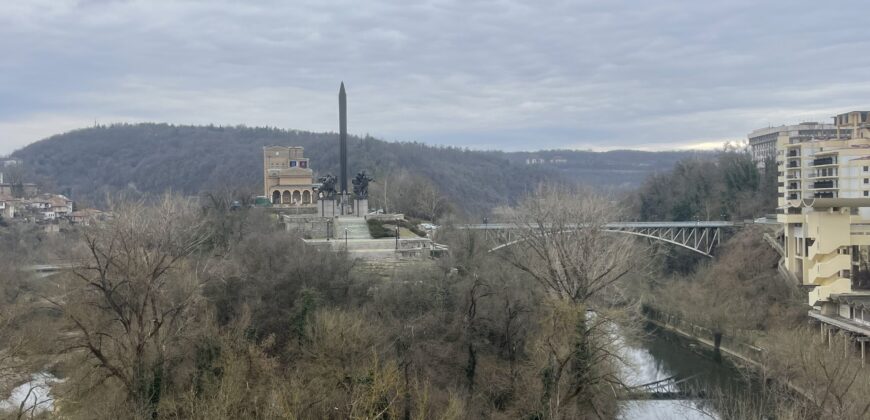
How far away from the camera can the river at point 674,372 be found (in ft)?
87.6

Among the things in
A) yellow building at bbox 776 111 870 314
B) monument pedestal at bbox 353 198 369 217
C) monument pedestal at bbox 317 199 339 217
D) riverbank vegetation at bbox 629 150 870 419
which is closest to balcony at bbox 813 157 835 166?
yellow building at bbox 776 111 870 314

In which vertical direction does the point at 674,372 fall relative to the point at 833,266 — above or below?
below

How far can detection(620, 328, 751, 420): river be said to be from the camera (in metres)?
26.7

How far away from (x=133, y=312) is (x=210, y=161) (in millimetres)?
114736

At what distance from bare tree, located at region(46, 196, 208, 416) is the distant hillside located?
72.2 meters

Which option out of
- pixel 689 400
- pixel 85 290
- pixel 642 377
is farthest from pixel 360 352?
pixel 642 377

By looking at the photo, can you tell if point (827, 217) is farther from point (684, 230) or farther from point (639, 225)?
point (684, 230)

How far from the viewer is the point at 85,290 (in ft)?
88.4

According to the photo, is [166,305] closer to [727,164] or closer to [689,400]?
[689,400]

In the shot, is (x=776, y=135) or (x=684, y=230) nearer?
(x=684, y=230)

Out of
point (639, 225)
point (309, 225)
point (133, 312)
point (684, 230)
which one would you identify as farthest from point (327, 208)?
point (133, 312)

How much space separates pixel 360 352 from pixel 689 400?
540 inches

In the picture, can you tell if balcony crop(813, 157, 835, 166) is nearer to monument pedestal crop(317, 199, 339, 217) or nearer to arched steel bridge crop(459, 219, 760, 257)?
arched steel bridge crop(459, 219, 760, 257)

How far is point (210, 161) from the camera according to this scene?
132m
